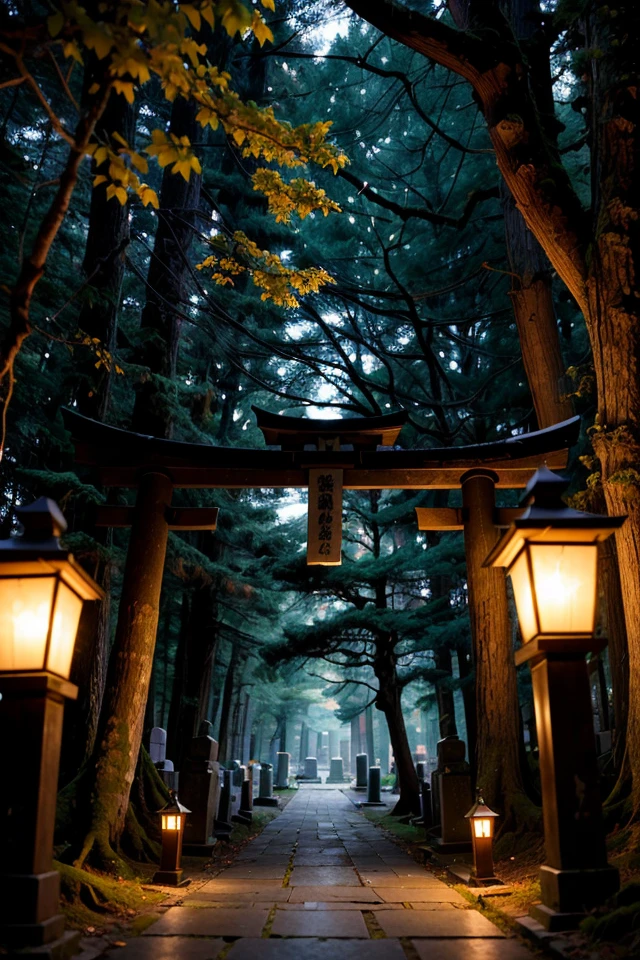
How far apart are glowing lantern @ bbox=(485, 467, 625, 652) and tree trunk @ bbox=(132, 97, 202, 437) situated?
7809 millimetres

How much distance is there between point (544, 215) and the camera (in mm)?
7531

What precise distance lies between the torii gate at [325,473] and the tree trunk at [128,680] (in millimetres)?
25

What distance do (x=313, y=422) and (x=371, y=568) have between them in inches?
283

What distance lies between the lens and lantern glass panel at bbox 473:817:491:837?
6383 millimetres

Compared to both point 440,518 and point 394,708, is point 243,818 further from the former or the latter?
point 440,518

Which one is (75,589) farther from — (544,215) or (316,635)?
(316,635)

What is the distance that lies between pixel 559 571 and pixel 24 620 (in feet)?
11.4

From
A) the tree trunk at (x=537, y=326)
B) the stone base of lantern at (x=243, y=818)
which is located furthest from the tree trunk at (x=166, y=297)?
Result: the stone base of lantern at (x=243, y=818)

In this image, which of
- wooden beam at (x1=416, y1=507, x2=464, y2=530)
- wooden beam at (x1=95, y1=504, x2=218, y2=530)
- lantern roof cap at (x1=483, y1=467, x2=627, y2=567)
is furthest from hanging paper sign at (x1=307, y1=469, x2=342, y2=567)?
lantern roof cap at (x1=483, y1=467, x2=627, y2=567)

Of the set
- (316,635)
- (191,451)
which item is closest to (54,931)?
(191,451)

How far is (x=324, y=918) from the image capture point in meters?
5.11

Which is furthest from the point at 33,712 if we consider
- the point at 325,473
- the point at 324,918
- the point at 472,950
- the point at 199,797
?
the point at 199,797

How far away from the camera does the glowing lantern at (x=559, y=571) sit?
15.0 feet

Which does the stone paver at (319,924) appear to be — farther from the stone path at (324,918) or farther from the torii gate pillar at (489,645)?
the torii gate pillar at (489,645)
